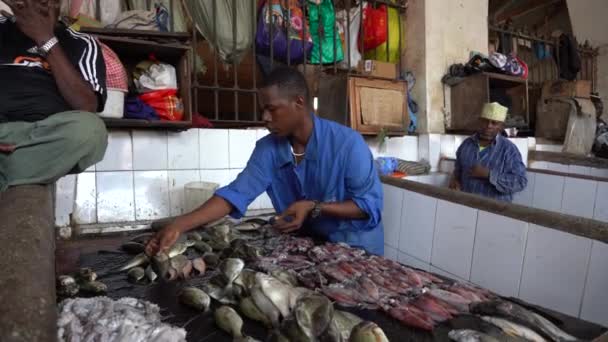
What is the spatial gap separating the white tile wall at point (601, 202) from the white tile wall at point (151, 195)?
164 inches

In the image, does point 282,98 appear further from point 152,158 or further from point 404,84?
point 404,84

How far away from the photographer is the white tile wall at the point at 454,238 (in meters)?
2.52

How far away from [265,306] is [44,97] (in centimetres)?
183

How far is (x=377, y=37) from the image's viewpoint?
488 centimetres

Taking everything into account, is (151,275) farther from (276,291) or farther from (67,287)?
(276,291)

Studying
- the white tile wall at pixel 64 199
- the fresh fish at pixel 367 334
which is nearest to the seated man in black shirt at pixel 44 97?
the white tile wall at pixel 64 199

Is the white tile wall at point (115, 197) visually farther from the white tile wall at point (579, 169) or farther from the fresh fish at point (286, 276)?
the white tile wall at point (579, 169)

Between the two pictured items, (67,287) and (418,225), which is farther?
(418,225)

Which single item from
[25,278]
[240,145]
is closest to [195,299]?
[25,278]

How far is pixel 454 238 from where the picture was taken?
2.64 m

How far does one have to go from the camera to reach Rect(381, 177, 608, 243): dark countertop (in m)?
1.77

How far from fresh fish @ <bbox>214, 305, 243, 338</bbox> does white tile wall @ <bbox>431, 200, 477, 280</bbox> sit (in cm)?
173

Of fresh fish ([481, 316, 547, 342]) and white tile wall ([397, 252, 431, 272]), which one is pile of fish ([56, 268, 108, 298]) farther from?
white tile wall ([397, 252, 431, 272])

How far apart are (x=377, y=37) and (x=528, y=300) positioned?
3711mm
